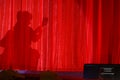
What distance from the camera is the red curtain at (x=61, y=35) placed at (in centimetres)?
527

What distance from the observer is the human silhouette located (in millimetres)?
5246

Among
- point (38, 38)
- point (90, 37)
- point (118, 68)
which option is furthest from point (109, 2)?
point (118, 68)

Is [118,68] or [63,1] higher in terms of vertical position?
[63,1]

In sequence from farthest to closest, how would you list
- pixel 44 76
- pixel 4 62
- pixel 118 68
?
pixel 4 62 → pixel 118 68 → pixel 44 76

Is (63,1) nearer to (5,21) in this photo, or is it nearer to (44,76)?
(5,21)

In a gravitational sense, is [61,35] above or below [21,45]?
above

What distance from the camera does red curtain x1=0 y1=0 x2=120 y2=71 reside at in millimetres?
5266

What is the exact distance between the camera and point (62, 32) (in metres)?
5.34

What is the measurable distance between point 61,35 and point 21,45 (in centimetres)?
90

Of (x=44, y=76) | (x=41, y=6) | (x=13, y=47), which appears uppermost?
(x=41, y=6)

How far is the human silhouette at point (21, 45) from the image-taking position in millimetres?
5246

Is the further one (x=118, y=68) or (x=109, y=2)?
(x=109, y=2)

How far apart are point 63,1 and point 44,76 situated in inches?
199

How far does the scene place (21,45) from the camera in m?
5.27
